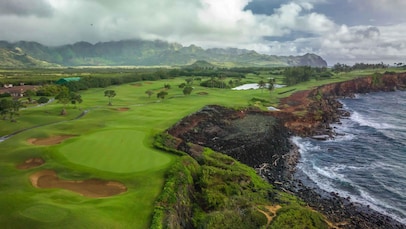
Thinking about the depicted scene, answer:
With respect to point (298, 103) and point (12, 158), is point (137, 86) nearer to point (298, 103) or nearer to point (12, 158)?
point (298, 103)

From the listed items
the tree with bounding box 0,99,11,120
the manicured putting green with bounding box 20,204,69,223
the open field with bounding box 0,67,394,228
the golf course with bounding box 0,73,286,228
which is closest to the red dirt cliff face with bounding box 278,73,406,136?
the open field with bounding box 0,67,394,228

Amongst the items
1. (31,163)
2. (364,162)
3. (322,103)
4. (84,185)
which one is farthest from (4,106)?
(322,103)

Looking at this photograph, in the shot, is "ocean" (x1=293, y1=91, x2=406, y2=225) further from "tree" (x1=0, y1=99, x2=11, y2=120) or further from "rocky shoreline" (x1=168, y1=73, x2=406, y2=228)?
"tree" (x1=0, y1=99, x2=11, y2=120)

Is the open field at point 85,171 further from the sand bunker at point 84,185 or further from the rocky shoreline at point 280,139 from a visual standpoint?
the rocky shoreline at point 280,139

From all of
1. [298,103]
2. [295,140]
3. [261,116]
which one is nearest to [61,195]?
[295,140]

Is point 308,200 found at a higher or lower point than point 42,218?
lower

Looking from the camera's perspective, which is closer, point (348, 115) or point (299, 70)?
point (348, 115)
